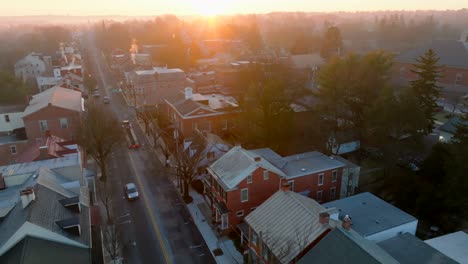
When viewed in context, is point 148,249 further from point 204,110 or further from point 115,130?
point 204,110

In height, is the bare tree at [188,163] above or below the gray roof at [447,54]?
below

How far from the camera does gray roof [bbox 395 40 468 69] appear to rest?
66.6 metres

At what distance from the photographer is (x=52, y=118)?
1761 inches

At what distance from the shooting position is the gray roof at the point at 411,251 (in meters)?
20.6

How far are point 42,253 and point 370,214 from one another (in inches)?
898

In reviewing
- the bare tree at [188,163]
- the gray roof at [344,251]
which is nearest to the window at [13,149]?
the bare tree at [188,163]

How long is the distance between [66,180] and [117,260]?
9.23 meters

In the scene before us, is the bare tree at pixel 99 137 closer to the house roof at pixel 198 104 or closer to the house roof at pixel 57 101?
the house roof at pixel 57 101

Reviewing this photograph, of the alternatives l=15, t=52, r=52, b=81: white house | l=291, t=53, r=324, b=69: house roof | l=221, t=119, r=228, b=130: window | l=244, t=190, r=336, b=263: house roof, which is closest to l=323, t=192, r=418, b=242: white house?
l=244, t=190, r=336, b=263: house roof

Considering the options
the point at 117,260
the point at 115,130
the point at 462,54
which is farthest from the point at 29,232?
the point at 462,54

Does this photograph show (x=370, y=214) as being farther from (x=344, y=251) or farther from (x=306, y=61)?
(x=306, y=61)

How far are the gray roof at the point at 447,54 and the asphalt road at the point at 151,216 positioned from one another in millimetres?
59154

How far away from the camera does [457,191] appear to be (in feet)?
88.2

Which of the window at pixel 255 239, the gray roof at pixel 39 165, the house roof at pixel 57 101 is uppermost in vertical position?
the house roof at pixel 57 101
